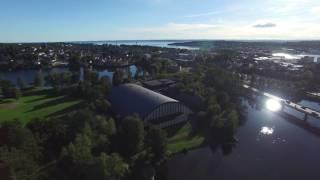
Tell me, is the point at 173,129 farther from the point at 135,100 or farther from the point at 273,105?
the point at 273,105

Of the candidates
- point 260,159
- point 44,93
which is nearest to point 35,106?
point 44,93

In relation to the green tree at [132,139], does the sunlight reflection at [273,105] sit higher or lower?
lower

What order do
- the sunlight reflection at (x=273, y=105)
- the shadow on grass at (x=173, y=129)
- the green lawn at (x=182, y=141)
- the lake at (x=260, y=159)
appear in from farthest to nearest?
the sunlight reflection at (x=273, y=105) < the shadow on grass at (x=173, y=129) < the green lawn at (x=182, y=141) < the lake at (x=260, y=159)

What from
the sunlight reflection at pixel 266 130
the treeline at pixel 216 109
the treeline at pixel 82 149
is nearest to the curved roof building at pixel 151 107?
the treeline at pixel 216 109

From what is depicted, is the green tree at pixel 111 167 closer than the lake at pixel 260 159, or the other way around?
the green tree at pixel 111 167

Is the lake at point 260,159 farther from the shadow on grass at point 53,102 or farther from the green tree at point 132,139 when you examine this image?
the shadow on grass at point 53,102

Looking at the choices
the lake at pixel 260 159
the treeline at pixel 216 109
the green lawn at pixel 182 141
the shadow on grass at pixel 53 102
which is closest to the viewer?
the lake at pixel 260 159

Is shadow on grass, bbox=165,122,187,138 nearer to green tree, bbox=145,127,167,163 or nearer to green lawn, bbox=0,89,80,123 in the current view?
green tree, bbox=145,127,167,163
